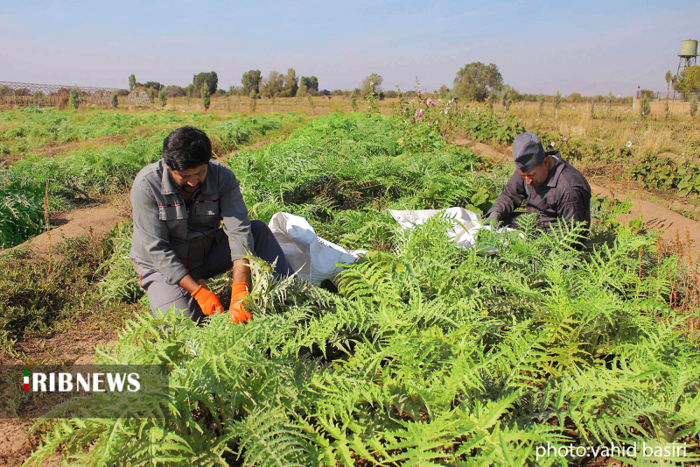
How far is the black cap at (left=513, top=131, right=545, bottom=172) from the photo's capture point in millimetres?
3205

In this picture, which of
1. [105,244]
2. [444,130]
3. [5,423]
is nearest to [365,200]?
[105,244]

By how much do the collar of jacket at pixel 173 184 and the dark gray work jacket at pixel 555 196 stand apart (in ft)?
7.93

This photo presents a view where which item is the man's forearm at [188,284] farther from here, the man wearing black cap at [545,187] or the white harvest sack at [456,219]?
the man wearing black cap at [545,187]

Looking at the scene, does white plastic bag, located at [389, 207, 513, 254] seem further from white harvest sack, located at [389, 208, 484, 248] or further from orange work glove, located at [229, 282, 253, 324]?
orange work glove, located at [229, 282, 253, 324]

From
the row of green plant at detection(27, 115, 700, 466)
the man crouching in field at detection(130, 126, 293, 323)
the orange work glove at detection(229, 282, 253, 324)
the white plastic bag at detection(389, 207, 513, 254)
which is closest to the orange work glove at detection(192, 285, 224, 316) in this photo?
the man crouching in field at detection(130, 126, 293, 323)

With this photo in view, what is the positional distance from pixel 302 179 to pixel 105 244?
1.99 m

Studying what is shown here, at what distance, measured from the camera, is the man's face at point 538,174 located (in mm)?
3338

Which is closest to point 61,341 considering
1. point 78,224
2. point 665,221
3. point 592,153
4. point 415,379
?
point 78,224

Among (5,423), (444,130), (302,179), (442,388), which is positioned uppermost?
(444,130)

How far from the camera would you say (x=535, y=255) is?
2477mm

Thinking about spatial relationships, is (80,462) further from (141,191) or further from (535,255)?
(535,255)

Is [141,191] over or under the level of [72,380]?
over

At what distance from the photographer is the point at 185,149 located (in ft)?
7.88

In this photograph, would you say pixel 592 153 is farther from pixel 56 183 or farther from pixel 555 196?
pixel 56 183
